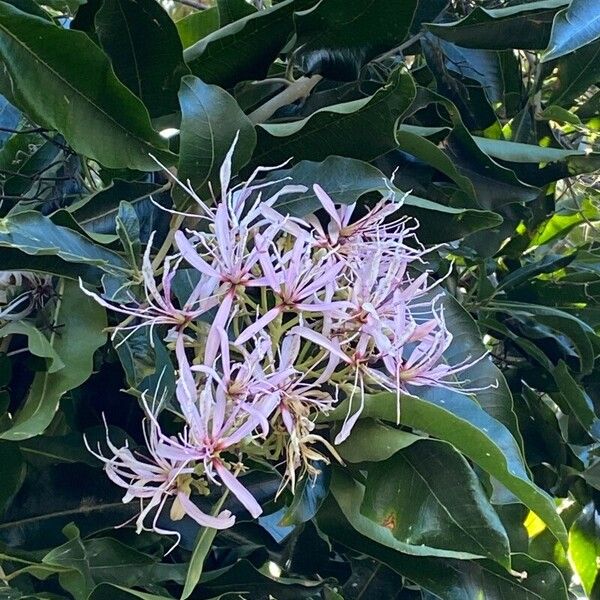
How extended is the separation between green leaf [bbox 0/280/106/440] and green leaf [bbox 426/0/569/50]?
0.90ft

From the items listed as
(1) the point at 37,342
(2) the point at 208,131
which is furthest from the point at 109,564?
(2) the point at 208,131

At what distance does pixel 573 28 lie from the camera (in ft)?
1.58

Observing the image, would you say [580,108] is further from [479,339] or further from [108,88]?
[108,88]

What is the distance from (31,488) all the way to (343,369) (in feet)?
0.79

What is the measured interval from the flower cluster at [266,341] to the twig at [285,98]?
0.12 meters

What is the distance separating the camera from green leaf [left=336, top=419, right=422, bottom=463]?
1.30 ft

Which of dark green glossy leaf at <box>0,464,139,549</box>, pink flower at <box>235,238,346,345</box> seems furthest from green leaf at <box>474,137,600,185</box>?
dark green glossy leaf at <box>0,464,139,549</box>

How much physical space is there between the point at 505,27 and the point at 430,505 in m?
0.30

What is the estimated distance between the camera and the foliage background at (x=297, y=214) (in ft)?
1.38

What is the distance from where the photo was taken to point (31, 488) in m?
0.53

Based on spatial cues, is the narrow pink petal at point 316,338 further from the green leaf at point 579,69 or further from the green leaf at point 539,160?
the green leaf at point 579,69

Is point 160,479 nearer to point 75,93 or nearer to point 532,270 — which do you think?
point 75,93

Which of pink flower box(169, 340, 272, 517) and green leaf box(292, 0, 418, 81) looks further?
green leaf box(292, 0, 418, 81)

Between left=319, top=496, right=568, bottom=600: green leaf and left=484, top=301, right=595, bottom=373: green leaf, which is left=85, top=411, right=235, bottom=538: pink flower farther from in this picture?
left=484, top=301, right=595, bottom=373: green leaf
